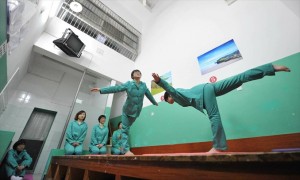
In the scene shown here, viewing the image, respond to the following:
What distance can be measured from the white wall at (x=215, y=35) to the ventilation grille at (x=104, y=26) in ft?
2.35

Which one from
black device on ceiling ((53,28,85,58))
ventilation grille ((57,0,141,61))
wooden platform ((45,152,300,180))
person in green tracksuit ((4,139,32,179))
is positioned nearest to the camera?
wooden platform ((45,152,300,180))

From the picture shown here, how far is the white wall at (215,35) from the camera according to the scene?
6.21 ft

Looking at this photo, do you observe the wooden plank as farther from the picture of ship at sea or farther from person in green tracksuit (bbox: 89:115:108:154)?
person in green tracksuit (bbox: 89:115:108:154)

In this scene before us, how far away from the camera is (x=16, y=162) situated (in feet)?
7.71

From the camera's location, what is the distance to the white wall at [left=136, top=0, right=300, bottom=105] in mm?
1894

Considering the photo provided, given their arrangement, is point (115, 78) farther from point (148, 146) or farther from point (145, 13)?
point (145, 13)

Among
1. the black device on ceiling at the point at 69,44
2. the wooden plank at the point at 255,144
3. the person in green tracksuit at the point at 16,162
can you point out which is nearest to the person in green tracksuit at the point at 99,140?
the person in green tracksuit at the point at 16,162

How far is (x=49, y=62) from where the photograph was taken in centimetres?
404

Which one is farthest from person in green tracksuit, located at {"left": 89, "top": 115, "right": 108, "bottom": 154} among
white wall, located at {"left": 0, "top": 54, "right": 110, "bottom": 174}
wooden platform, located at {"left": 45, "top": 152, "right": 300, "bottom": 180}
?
wooden platform, located at {"left": 45, "top": 152, "right": 300, "bottom": 180}

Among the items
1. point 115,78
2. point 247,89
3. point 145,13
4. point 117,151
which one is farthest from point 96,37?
point 247,89

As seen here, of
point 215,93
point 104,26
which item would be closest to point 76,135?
point 215,93

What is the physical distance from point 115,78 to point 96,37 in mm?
1342

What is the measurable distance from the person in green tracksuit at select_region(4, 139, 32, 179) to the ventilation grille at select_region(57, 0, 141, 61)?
121 inches

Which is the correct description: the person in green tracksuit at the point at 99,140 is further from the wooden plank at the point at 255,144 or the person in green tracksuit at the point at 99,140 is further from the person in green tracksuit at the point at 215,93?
the person in green tracksuit at the point at 215,93
